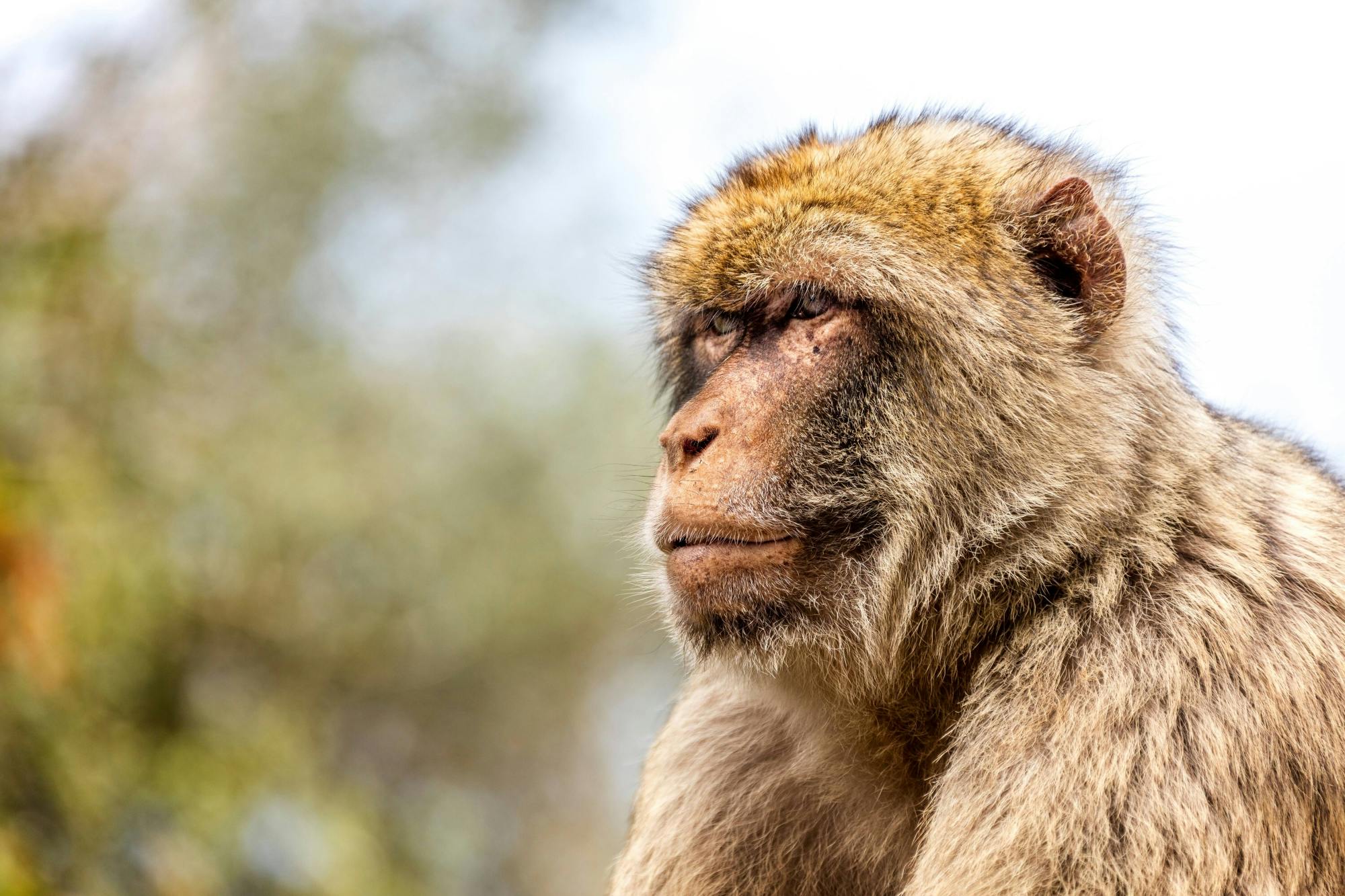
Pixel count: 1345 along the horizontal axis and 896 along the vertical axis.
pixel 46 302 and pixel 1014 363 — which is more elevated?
pixel 46 302

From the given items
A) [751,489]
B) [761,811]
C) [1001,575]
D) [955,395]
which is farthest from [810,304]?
[761,811]

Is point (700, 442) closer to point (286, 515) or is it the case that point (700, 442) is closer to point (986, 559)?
point (986, 559)

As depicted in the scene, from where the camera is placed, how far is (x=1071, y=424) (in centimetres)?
262

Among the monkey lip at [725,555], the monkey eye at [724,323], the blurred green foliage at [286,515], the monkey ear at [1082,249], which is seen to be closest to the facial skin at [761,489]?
the monkey lip at [725,555]

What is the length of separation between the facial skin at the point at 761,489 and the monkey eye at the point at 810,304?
0.03 meters

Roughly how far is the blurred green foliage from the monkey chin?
0.70 metres

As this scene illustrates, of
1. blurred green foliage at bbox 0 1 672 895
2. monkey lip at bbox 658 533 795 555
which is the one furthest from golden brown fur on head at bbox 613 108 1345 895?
blurred green foliage at bbox 0 1 672 895

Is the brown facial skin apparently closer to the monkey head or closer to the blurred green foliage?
the monkey head

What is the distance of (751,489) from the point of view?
2598 millimetres

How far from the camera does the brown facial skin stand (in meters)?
2.61

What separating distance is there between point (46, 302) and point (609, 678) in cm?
1237

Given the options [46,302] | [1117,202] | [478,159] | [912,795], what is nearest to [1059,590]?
[912,795]

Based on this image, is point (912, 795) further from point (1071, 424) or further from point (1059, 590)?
point (1071, 424)

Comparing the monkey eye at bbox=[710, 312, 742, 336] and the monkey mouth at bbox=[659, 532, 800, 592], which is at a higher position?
the monkey eye at bbox=[710, 312, 742, 336]
